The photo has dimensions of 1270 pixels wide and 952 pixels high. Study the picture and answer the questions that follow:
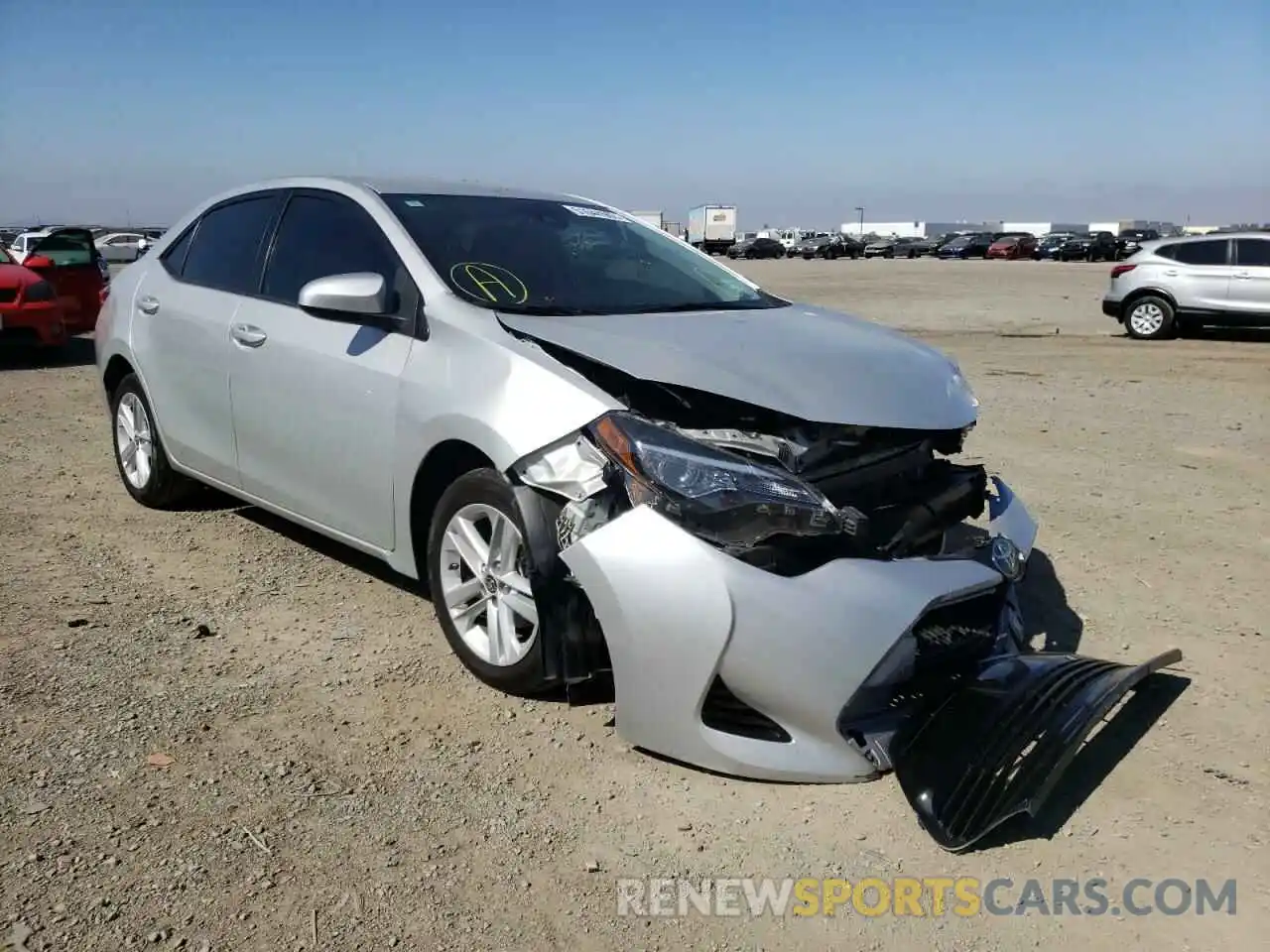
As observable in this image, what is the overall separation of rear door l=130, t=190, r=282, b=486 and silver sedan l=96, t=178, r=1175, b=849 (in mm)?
64

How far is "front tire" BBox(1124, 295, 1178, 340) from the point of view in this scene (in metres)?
15.8

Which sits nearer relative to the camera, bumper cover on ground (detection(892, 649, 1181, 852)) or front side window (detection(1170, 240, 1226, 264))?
bumper cover on ground (detection(892, 649, 1181, 852))

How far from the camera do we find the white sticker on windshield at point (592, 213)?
496cm

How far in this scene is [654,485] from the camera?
3.11 metres

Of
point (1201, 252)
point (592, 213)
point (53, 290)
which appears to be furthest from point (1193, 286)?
point (53, 290)

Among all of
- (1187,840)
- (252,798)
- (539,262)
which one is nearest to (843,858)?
(1187,840)

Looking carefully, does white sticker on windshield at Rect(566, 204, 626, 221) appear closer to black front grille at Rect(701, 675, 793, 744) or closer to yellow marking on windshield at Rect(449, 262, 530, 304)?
yellow marking on windshield at Rect(449, 262, 530, 304)

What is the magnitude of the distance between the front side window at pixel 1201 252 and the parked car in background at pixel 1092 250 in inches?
1701

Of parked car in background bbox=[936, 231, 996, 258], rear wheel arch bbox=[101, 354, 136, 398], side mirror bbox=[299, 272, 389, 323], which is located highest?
parked car in background bbox=[936, 231, 996, 258]

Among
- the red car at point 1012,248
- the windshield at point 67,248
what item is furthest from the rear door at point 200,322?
the red car at point 1012,248

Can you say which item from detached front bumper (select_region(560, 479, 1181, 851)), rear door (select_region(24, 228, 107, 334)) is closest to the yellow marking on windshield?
detached front bumper (select_region(560, 479, 1181, 851))

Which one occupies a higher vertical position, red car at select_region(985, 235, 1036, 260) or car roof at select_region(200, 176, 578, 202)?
red car at select_region(985, 235, 1036, 260)

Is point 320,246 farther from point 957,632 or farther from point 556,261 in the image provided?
point 957,632

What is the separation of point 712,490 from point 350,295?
63.1 inches
